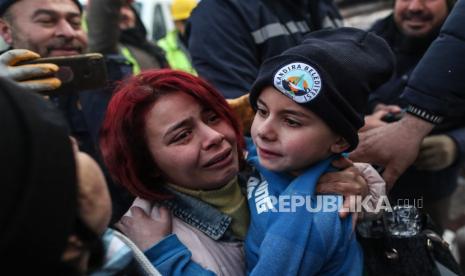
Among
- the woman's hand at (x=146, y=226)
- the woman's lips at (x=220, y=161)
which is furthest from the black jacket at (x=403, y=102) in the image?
the woman's hand at (x=146, y=226)

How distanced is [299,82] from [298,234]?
16.5 inches

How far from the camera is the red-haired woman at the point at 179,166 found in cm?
154

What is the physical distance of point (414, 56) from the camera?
2.63 metres

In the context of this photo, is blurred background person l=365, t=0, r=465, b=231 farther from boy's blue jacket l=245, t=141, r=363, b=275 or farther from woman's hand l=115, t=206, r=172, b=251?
woman's hand l=115, t=206, r=172, b=251

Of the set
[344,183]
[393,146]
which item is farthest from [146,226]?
[393,146]

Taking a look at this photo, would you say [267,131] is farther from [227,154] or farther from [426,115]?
[426,115]

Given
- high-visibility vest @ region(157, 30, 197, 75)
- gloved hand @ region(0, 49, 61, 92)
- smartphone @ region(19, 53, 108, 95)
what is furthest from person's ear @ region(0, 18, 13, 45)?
high-visibility vest @ region(157, 30, 197, 75)

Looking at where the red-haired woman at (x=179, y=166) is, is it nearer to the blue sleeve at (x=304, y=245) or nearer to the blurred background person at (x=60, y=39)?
the blue sleeve at (x=304, y=245)

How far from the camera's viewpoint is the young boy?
54.9 inches

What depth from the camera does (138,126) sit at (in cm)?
159

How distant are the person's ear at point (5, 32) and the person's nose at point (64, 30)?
227 mm

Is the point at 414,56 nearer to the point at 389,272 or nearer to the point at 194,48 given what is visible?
the point at 194,48

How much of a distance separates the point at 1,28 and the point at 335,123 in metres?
1.83

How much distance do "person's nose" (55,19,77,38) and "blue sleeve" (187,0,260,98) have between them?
0.65 metres
